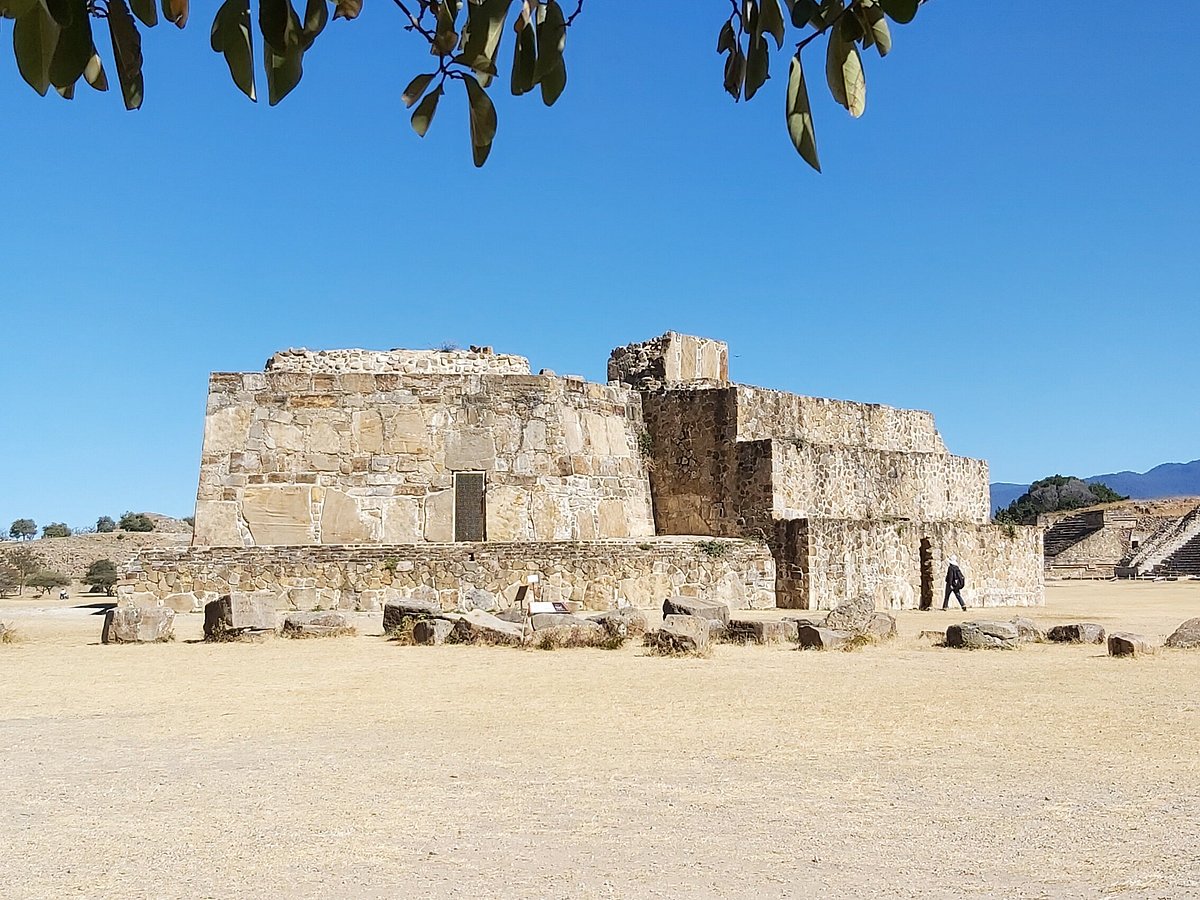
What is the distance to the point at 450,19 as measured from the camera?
266 centimetres

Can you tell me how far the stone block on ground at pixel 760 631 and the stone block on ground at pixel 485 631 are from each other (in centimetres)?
231

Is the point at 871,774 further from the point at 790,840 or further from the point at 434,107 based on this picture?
the point at 434,107

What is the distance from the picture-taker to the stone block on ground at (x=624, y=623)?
12.8 metres

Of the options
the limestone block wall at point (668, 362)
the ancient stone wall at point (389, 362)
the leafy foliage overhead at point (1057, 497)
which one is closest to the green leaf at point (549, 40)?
the ancient stone wall at point (389, 362)

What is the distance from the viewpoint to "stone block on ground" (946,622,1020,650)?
12.4m

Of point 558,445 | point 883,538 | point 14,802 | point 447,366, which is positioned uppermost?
point 447,366

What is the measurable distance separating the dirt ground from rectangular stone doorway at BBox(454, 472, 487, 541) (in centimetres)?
782

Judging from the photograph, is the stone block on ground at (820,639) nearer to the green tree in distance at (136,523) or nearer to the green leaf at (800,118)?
the green leaf at (800,118)

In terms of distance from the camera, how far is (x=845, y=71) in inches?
91.3

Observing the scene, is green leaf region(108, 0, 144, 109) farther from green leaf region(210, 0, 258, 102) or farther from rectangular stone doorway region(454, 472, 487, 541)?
rectangular stone doorway region(454, 472, 487, 541)

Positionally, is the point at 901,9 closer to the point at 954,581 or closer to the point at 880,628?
the point at 880,628

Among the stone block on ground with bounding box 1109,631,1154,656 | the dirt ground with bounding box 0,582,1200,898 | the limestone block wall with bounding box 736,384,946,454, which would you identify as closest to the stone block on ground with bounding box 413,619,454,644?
the dirt ground with bounding box 0,582,1200,898

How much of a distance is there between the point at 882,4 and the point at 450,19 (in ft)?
3.42

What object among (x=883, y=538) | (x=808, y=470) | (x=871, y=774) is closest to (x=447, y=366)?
(x=808, y=470)
